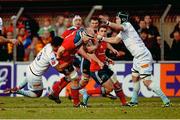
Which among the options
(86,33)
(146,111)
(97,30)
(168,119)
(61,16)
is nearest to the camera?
(168,119)

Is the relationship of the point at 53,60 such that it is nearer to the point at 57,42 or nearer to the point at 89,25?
the point at 57,42

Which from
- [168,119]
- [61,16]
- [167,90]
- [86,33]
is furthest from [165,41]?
[168,119]

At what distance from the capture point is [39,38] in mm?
29078

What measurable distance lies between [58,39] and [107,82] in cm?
245

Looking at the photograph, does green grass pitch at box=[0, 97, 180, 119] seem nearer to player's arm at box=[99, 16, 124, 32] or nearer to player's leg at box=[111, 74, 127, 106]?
player's leg at box=[111, 74, 127, 106]

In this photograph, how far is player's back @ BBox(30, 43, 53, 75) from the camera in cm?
2102

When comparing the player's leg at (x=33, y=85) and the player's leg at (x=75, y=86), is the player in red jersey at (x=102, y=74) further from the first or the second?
the player's leg at (x=33, y=85)

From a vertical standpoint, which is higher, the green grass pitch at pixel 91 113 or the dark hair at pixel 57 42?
the dark hair at pixel 57 42

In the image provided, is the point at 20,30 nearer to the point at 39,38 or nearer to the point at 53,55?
the point at 39,38

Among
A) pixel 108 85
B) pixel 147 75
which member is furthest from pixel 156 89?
pixel 108 85

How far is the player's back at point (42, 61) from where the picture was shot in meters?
21.0

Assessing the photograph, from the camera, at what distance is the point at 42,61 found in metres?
21.3

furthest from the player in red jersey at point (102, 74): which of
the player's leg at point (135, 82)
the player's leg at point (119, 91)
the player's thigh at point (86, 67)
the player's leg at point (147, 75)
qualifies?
the player's leg at point (147, 75)

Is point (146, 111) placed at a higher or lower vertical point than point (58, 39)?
lower
